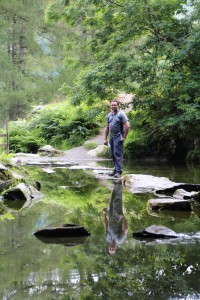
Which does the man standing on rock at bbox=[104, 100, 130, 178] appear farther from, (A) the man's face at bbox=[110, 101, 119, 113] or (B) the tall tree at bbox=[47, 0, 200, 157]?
(B) the tall tree at bbox=[47, 0, 200, 157]

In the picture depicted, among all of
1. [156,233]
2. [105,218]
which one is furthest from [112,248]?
[105,218]

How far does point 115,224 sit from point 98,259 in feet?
4.75

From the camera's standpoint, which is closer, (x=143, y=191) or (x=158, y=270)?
(x=158, y=270)

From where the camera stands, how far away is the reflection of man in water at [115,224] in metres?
4.18

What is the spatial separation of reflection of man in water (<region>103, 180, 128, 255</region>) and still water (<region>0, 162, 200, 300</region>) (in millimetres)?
13

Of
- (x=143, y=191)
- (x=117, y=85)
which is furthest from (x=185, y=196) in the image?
(x=117, y=85)

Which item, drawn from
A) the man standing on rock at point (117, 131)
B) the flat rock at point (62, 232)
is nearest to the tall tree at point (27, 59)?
the man standing on rock at point (117, 131)

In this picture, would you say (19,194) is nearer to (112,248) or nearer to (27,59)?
(112,248)

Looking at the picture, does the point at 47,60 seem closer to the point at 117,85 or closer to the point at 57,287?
the point at 117,85

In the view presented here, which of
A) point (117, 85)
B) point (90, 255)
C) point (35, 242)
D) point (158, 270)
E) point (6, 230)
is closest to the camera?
point (158, 270)

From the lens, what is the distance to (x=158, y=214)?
5688mm

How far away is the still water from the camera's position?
288 centimetres

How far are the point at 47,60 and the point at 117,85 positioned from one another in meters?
16.3

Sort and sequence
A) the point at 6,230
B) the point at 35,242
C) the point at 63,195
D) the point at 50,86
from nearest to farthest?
the point at 35,242
the point at 6,230
the point at 63,195
the point at 50,86
